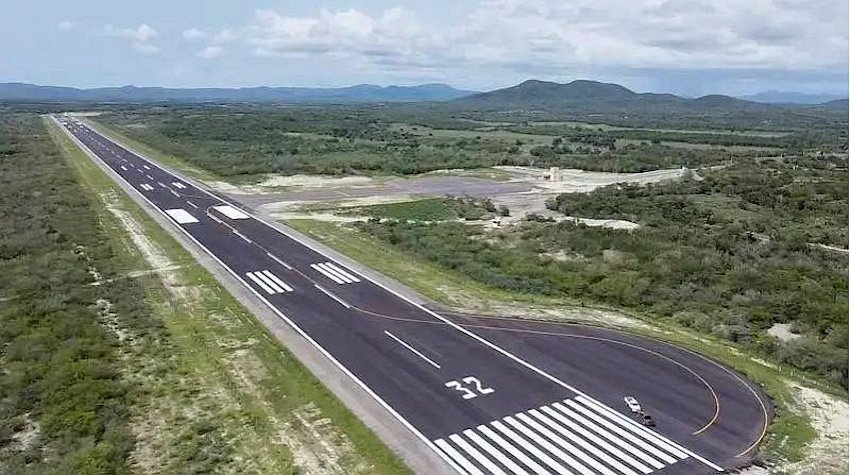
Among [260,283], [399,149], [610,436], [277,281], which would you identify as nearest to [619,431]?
[610,436]

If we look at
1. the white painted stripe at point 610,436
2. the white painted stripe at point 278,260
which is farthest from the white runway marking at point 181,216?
the white painted stripe at point 610,436

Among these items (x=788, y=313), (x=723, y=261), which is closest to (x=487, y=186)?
(x=723, y=261)

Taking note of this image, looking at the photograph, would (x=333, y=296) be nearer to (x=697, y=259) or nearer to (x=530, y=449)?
(x=530, y=449)

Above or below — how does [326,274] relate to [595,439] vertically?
above

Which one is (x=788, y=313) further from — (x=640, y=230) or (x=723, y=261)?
(x=640, y=230)

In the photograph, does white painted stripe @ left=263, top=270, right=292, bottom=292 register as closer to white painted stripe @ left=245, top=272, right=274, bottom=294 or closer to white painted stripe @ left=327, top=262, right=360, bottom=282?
white painted stripe @ left=245, top=272, right=274, bottom=294

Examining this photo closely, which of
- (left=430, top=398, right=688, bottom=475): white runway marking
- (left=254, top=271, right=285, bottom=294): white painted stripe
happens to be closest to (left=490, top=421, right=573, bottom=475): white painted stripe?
(left=430, top=398, right=688, bottom=475): white runway marking

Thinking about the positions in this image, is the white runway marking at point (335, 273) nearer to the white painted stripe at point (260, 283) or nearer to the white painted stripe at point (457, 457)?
the white painted stripe at point (260, 283)
